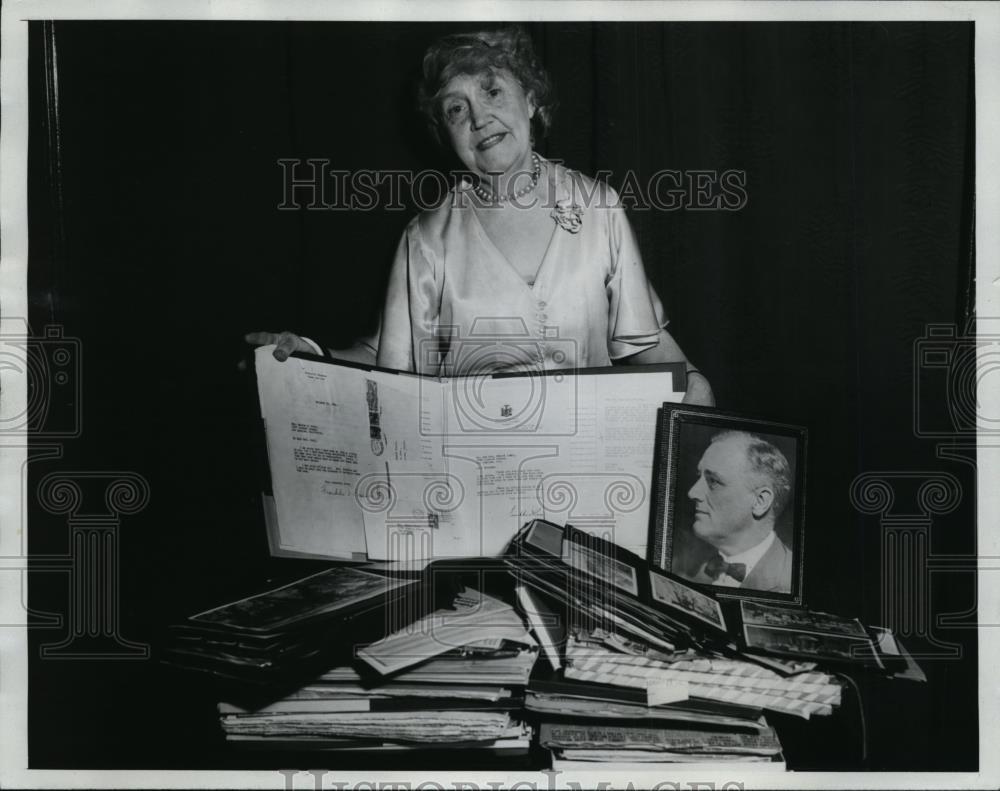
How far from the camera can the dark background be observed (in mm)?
2059

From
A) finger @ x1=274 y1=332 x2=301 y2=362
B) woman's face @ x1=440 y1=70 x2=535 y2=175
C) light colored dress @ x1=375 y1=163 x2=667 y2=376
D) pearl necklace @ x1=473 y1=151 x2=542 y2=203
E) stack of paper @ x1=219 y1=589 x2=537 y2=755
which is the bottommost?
stack of paper @ x1=219 y1=589 x2=537 y2=755

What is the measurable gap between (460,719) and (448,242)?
1.08m

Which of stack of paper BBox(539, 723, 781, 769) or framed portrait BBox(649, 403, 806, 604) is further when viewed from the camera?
framed portrait BBox(649, 403, 806, 604)

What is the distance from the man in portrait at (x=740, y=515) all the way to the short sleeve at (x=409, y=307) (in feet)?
2.35

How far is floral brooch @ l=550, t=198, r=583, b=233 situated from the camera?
2051 millimetres

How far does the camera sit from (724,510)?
6.63 feet

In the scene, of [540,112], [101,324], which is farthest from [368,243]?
[101,324]

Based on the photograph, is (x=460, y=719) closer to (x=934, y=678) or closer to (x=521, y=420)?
(x=521, y=420)

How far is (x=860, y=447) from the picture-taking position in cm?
207

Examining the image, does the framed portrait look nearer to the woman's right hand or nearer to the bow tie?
the bow tie

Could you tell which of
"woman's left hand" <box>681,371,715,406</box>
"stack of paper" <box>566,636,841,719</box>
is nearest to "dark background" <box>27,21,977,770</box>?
"woman's left hand" <box>681,371,715,406</box>

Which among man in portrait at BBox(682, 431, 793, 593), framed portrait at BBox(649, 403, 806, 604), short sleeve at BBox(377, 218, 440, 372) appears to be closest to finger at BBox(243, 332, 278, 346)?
short sleeve at BBox(377, 218, 440, 372)

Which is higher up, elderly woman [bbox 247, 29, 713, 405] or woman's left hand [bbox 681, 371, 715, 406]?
elderly woman [bbox 247, 29, 713, 405]

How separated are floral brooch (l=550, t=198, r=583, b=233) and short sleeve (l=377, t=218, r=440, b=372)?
31 cm
